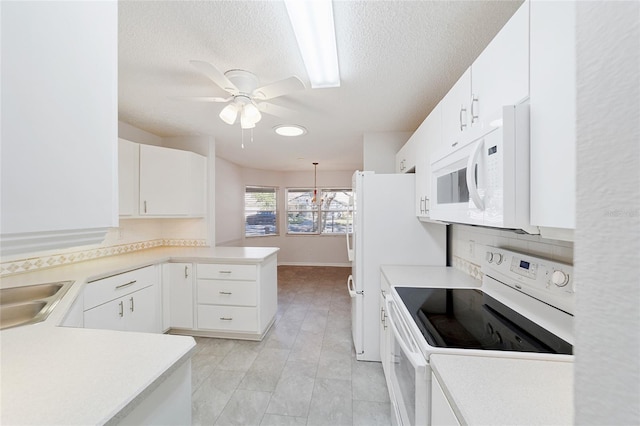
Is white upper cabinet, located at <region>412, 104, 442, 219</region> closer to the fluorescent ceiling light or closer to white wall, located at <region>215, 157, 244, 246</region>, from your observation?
the fluorescent ceiling light

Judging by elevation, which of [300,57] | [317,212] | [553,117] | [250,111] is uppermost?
[300,57]

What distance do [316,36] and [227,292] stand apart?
2.33 m

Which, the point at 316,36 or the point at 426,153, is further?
the point at 426,153

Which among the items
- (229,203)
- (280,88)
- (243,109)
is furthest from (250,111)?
(229,203)

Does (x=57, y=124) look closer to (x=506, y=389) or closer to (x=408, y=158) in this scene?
(x=506, y=389)

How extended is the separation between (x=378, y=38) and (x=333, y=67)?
375 millimetres

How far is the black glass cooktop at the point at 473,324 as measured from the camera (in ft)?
3.08

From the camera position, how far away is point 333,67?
1.69 meters

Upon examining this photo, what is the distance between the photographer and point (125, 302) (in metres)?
2.12

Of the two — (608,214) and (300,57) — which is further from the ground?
(300,57)

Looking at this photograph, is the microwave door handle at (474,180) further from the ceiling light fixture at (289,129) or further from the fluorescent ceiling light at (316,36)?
the ceiling light fixture at (289,129)

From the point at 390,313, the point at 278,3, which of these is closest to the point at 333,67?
the point at 278,3

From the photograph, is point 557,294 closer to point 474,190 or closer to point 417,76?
point 474,190

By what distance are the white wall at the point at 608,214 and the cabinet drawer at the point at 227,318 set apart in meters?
2.58
